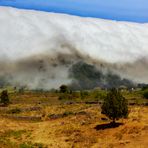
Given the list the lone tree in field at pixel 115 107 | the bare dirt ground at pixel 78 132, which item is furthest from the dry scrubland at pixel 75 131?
the lone tree in field at pixel 115 107

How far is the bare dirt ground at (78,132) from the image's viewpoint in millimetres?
59531

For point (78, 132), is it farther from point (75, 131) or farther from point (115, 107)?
point (115, 107)

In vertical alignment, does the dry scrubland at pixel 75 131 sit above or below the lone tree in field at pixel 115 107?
below

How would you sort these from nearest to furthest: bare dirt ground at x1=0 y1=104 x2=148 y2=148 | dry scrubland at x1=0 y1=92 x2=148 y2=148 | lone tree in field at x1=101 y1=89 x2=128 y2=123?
bare dirt ground at x1=0 y1=104 x2=148 y2=148 < dry scrubland at x1=0 y1=92 x2=148 y2=148 < lone tree in field at x1=101 y1=89 x2=128 y2=123

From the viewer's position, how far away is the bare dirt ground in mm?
59531

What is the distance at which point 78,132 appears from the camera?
221 feet

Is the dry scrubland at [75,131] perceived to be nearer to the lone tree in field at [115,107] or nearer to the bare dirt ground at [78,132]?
the bare dirt ground at [78,132]

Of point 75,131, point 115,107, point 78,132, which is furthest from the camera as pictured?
point 75,131

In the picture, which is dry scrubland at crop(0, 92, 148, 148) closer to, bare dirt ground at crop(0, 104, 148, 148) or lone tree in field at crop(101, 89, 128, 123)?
bare dirt ground at crop(0, 104, 148, 148)

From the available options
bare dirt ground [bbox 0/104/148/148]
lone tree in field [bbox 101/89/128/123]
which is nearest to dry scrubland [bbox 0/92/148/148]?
bare dirt ground [bbox 0/104/148/148]

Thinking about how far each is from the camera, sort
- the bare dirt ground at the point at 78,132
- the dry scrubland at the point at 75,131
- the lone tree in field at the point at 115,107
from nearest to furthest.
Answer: the bare dirt ground at the point at 78,132
the dry scrubland at the point at 75,131
the lone tree in field at the point at 115,107

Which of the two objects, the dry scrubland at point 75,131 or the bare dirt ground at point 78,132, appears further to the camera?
the dry scrubland at point 75,131

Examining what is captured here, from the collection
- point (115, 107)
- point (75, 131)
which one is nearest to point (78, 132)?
point (75, 131)

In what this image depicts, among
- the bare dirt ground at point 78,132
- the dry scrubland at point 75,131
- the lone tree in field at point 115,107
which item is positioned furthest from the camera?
the lone tree in field at point 115,107
